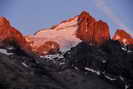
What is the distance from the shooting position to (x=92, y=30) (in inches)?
7229

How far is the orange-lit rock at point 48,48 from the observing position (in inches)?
6614

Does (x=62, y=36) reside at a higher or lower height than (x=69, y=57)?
higher

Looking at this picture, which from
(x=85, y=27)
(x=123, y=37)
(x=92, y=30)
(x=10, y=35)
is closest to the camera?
(x=10, y=35)

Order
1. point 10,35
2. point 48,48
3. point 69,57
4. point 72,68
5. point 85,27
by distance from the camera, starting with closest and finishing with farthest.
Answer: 1. point 72,68
2. point 10,35
3. point 69,57
4. point 48,48
5. point 85,27

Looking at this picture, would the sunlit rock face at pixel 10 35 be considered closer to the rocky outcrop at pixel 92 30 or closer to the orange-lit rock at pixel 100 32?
the rocky outcrop at pixel 92 30

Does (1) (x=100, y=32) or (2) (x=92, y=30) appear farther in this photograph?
(1) (x=100, y=32)

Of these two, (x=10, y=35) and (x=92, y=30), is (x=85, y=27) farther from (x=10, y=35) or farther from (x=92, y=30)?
(x=10, y=35)

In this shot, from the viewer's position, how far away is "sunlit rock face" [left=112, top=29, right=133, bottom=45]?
632ft

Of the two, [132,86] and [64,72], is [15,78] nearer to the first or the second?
[64,72]

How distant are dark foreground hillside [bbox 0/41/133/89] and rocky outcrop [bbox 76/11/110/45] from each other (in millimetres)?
5448

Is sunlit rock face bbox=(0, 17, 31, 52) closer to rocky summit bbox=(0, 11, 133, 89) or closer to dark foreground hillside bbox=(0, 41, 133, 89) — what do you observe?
Result: rocky summit bbox=(0, 11, 133, 89)

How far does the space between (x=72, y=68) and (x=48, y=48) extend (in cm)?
2266

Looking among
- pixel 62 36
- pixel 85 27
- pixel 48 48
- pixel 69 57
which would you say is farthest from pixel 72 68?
pixel 85 27

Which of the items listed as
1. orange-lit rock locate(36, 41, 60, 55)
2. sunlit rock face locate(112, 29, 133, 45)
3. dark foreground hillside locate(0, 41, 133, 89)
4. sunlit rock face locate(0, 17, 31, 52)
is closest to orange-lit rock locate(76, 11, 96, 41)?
dark foreground hillside locate(0, 41, 133, 89)
